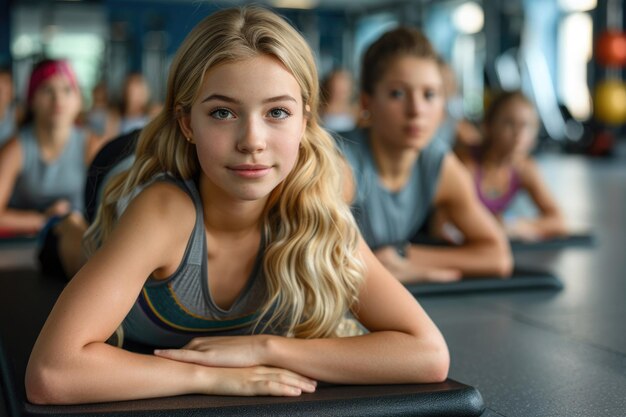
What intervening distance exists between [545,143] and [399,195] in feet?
29.9

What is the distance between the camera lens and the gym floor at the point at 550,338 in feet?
4.97

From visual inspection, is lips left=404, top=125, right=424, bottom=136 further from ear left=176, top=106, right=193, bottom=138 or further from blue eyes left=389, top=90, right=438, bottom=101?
ear left=176, top=106, right=193, bottom=138

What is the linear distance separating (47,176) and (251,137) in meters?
2.46

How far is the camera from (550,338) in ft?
6.52

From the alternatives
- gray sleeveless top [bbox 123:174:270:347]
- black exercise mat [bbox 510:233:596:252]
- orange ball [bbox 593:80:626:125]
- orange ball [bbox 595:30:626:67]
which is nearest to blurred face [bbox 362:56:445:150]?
gray sleeveless top [bbox 123:174:270:347]

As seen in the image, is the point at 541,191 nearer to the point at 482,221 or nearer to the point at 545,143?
the point at 482,221

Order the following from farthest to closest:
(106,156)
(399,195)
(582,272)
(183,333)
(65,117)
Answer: (65,117)
(582,272)
(399,195)
(106,156)
(183,333)

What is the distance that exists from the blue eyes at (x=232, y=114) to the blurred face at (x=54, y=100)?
7.54ft

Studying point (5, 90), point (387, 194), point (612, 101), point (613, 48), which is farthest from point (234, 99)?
point (612, 101)

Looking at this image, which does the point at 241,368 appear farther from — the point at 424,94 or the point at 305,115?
the point at 424,94

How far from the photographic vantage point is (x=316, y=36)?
1503 cm

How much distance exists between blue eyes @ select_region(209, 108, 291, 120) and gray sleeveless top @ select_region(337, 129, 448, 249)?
118 centimetres

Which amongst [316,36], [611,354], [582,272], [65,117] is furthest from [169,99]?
[316,36]

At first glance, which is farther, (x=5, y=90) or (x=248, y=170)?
(x=5, y=90)
